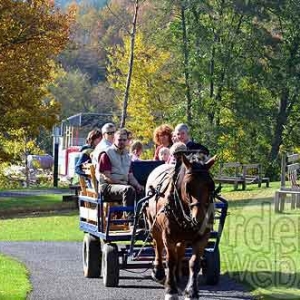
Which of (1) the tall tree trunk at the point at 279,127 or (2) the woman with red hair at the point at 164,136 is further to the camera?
(1) the tall tree trunk at the point at 279,127

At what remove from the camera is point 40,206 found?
3073 cm

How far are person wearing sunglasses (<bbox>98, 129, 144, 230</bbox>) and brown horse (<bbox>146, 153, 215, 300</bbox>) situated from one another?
1518 millimetres

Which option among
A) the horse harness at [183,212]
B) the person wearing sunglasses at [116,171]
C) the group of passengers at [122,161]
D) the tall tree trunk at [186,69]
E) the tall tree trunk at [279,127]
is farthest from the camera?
the tall tree trunk at [279,127]

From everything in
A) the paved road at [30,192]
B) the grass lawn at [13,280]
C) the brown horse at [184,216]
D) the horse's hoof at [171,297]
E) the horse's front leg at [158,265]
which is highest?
the brown horse at [184,216]

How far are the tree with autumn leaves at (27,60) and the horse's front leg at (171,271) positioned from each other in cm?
1983

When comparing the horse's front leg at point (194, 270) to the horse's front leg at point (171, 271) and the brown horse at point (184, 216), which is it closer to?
the brown horse at point (184, 216)

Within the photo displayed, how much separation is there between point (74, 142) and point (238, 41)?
129 feet

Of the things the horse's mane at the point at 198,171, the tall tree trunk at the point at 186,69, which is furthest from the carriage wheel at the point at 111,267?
the tall tree trunk at the point at 186,69

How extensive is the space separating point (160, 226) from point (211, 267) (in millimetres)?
1494

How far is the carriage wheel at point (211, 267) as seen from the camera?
38.5ft

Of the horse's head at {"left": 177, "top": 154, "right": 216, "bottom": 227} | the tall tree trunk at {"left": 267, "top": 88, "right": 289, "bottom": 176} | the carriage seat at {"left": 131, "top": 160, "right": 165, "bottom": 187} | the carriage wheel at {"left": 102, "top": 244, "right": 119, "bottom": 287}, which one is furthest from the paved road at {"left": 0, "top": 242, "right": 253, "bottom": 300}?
the tall tree trunk at {"left": 267, "top": 88, "right": 289, "bottom": 176}

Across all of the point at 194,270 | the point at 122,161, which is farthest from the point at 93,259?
the point at 194,270

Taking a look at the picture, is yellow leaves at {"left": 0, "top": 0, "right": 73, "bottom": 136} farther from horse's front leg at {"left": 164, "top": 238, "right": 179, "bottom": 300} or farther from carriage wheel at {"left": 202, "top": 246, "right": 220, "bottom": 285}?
horse's front leg at {"left": 164, "top": 238, "right": 179, "bottom": 300}

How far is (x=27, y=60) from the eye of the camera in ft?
99.2
